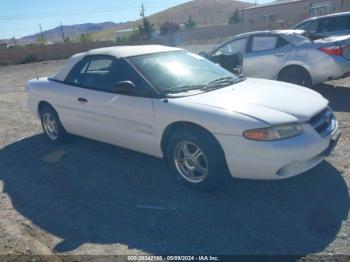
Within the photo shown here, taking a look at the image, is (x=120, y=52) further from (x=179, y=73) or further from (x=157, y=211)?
(x=157, y=211)

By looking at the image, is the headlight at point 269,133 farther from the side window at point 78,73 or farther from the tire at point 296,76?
the tire at point 296,76

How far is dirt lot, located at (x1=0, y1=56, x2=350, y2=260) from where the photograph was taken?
10.3 feet

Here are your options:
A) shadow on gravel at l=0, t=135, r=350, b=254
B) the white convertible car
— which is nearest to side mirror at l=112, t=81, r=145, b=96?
the white convertible car

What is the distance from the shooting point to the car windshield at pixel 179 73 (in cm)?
430

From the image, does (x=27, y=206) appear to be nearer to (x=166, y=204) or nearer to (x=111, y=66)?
(x=166, y=204)

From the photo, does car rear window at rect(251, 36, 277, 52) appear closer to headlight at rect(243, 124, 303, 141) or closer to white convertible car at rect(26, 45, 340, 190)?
white convertible car at rect(26, 45, 340, 190)

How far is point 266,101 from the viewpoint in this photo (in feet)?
12.7

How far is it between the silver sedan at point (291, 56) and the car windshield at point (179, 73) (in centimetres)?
312

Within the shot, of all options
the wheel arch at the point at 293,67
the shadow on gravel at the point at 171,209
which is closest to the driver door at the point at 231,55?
the wheel arch at the point at 293,67

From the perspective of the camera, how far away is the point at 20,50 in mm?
33562

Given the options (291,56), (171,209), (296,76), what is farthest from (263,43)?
(171,209)

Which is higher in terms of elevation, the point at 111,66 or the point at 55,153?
the point at 111,66

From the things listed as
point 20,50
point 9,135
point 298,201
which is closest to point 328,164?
point 298,201

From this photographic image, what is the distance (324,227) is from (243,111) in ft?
4.31
